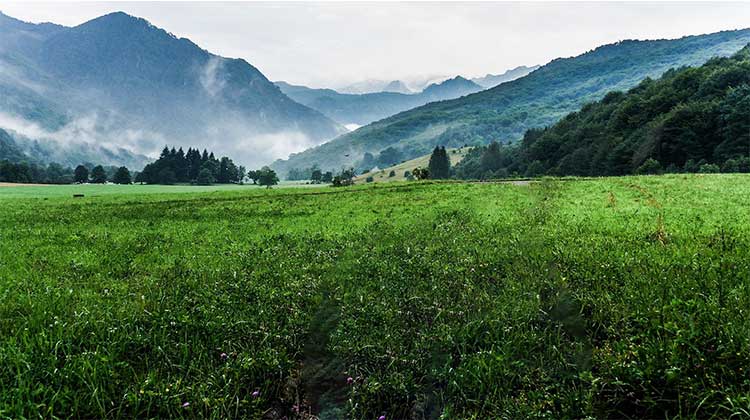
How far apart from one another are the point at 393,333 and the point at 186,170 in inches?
7887

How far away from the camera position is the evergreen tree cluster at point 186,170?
180375 millimetres

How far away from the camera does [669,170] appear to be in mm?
99062

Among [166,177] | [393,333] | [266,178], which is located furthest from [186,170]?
[393,333]

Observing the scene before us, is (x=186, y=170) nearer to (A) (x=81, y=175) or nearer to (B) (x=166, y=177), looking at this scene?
(B) (x=166, y=177)

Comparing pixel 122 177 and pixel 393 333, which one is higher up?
pixel 122 177

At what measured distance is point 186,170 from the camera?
186 meters

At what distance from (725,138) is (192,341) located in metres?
124

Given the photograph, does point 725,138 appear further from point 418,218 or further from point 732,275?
point 732,275

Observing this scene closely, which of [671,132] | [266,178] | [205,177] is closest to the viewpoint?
[671,132]

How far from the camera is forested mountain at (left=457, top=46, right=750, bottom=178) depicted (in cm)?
9431

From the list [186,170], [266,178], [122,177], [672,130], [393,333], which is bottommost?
[393,333]

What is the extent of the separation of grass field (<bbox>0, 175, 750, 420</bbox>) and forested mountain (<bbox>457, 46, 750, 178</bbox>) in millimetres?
96364

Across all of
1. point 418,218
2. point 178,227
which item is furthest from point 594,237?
point 178,227

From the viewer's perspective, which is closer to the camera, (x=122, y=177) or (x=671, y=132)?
(x=671, y=132)
